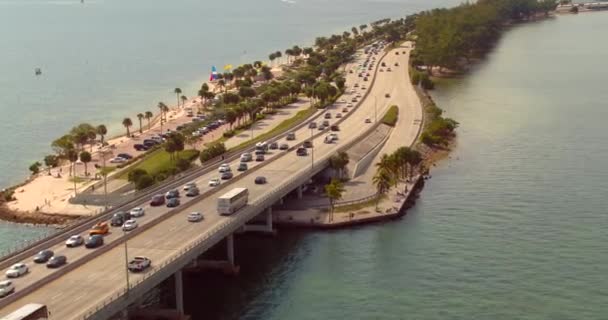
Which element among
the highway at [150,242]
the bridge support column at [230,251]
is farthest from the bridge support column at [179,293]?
the bridge support column at [230,251]

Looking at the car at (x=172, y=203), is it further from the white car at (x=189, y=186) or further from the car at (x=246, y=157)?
the car at (x=246, y=157)

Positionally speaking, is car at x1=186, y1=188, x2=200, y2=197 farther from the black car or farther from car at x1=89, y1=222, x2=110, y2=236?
the black car

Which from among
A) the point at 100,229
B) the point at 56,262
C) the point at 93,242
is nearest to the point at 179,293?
the point at 93,242

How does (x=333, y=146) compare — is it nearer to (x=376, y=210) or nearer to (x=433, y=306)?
(x=376, y=210)

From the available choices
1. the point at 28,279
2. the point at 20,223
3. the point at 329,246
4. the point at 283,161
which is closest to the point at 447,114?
the point at 283,161

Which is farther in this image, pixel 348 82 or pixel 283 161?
pixel 348 82

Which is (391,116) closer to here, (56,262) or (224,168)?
(224,168)
